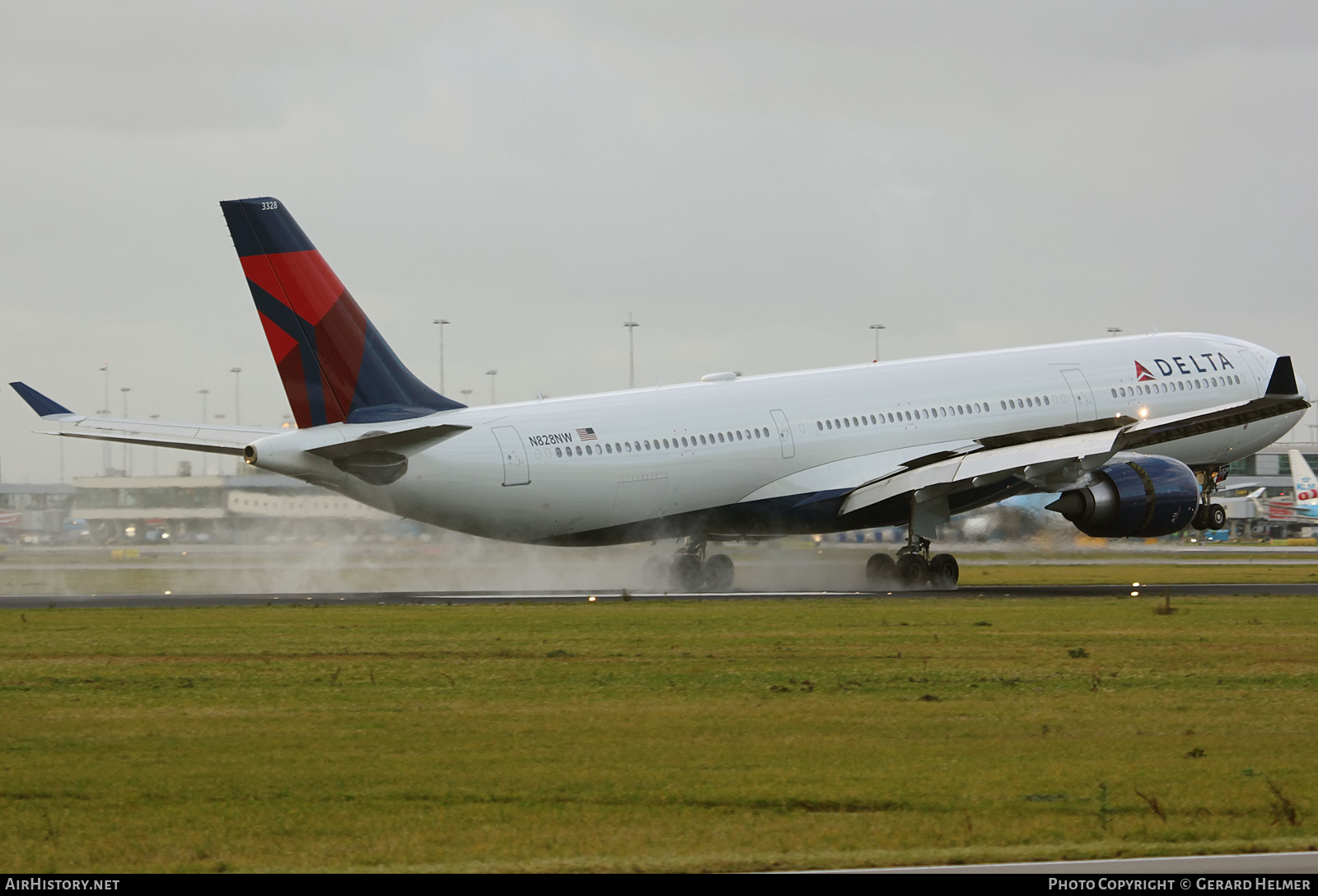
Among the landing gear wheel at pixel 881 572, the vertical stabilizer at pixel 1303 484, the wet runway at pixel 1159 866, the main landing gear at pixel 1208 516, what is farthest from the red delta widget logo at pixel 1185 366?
the vertical stabilizer at pixel 1303 484

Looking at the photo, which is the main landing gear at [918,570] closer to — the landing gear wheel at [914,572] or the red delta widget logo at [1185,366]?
the landing gear wheel at [914,572]

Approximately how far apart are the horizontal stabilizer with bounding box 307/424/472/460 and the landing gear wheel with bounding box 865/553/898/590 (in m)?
11.7

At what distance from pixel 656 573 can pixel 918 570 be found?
6.59m

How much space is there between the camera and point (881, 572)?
3894cm

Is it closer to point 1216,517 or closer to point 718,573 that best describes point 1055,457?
point 1216,517

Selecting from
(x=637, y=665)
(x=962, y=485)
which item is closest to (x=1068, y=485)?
(x=962, y=485)

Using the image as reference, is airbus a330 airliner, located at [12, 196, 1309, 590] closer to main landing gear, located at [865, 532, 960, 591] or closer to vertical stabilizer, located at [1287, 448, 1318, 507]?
main landing gear, located at [865, 532, 960, 591]

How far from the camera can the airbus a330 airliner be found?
32062 millimetres

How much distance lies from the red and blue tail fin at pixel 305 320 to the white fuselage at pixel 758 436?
27.1 inches

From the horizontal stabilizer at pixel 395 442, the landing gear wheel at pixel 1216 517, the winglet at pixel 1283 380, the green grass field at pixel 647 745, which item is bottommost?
the green grass field at pixel 647 745

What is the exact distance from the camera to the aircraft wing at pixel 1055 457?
3650 centimetres

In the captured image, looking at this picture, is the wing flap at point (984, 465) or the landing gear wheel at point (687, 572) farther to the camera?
the landing gear wheel at point (687, 572)

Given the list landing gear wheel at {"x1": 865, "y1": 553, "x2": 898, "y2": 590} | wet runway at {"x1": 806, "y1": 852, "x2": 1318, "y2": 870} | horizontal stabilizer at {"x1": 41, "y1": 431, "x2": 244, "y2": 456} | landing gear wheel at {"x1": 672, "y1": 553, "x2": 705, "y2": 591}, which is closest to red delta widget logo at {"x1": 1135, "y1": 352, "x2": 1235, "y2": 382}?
landing gear wheel at {"x1": 865, "y1": 553, "x2": 898, "y2": 590}
